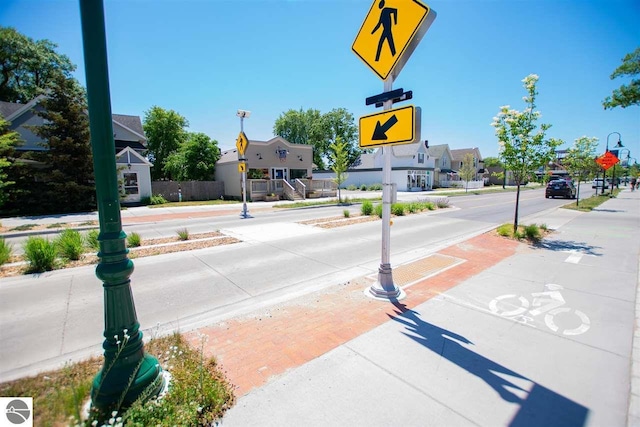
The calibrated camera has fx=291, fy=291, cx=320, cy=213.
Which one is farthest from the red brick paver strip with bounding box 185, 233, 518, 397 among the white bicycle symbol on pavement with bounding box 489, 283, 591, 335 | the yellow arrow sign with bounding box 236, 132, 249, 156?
the yellow arrow sign with bounding box 236, 132, 249, 156

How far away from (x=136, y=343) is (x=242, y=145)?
15.7m

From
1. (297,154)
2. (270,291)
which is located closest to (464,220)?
(270,291)

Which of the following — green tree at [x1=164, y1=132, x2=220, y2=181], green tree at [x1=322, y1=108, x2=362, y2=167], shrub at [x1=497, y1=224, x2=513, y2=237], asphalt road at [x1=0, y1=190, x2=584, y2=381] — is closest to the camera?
asphalt road at [x1=0, y1=190, x2=584, y2=381]

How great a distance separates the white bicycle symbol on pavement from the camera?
4000 millimetres

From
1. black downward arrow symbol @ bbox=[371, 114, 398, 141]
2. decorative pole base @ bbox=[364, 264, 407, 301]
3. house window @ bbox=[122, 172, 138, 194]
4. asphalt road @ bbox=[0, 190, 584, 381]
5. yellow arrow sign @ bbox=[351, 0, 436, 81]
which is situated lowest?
asphalt road @ bbox=[0, 190, 584, 381]

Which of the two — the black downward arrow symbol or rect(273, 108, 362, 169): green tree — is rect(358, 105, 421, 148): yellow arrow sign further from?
rect(273, 108, 362, 169): green tree

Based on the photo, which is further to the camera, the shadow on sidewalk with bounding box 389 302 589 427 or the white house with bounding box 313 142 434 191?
the white house with bounding box 313 142 434 191

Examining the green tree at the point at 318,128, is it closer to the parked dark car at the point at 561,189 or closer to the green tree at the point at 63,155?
the parked dark car at the point at 561,189

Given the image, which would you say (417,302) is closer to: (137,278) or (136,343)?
(136,343)

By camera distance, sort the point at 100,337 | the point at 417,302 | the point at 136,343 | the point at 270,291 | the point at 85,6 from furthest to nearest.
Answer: the point at 270,291, the point at 417,302, the point at 100,337, the point at 136,343, the point at 85,6

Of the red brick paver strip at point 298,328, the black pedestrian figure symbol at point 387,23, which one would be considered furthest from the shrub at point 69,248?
the black pedestrian figure symbol at point 387,23

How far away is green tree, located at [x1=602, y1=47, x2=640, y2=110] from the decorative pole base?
19.8m

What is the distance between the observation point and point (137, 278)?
6082 mm

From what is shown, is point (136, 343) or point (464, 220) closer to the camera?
point (136, 343)
